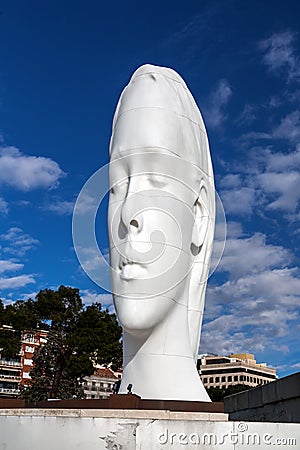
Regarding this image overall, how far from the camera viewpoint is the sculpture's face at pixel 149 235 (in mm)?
9273

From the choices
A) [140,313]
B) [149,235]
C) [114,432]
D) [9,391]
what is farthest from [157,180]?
[9,391]

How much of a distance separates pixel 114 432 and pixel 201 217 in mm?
5028

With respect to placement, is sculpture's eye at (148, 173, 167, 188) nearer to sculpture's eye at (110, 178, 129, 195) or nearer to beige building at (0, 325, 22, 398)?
sculpture's eye at (110, 178, 129, 195)

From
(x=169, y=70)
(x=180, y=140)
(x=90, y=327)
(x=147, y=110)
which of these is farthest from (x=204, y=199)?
(x=90, y=327)

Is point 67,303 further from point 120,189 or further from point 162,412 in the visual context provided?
point 162,412

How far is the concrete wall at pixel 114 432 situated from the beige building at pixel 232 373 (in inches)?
2897

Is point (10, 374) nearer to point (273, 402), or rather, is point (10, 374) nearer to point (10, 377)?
point (10, 377)

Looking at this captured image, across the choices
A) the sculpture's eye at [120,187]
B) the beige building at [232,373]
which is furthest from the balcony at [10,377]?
the sculpture's eye at [120,187]

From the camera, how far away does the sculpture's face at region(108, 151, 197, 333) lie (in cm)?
927

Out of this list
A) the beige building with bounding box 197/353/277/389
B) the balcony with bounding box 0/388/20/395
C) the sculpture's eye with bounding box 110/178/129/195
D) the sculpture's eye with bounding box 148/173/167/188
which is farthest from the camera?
the beige building with bounding box 197/353/277/389

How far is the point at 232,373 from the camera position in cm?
8206

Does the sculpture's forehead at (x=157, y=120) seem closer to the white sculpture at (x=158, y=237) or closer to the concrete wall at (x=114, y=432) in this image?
the white sculpture at (x=158, y=237)

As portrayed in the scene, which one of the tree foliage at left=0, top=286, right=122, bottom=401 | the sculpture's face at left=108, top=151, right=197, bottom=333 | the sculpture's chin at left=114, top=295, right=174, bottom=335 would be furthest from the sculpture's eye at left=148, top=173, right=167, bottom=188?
the tree foliage at left=0, top=286, right=122, bottom=401

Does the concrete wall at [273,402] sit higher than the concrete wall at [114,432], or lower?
higher
